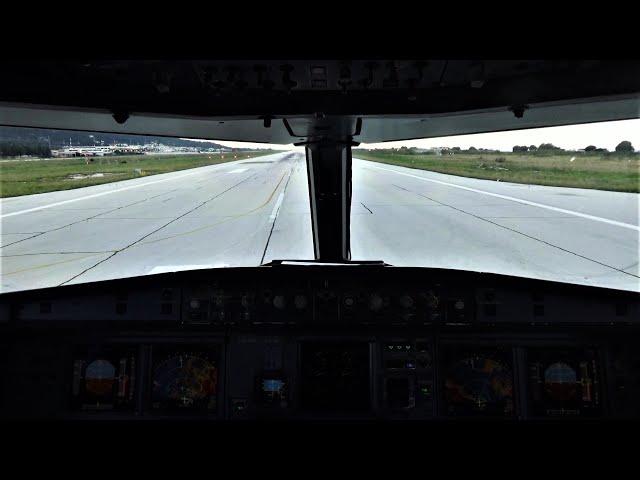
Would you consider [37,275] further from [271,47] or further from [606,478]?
[606,478]

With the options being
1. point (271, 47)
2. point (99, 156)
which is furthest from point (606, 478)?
point (99, 156)

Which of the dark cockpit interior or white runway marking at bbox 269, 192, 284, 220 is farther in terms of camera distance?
white runway marking at bbox 269, 192, 284, 220

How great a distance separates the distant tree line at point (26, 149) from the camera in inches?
108

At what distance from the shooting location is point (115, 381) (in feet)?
7.20

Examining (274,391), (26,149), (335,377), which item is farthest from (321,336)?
(26,149)

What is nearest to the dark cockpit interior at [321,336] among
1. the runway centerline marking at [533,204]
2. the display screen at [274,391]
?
the display screen at [274,391]

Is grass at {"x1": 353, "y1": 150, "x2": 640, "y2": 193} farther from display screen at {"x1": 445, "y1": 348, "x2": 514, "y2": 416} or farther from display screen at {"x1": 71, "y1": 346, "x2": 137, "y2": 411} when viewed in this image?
display screen at {"x1": 71, "y1": 346, "x2": 137, "y2": 411}

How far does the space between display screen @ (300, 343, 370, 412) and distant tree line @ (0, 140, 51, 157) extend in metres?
2.13

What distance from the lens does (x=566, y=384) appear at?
2.14m

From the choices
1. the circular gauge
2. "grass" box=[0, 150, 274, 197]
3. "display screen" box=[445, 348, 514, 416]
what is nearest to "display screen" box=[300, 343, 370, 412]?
"display screen" box=[445, 348, 514, 416]

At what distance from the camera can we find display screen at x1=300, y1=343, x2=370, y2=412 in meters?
2.19

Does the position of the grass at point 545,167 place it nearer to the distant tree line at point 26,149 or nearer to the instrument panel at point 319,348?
the instrument panel at point 319,348

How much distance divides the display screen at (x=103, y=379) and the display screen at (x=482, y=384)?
1.64 meters

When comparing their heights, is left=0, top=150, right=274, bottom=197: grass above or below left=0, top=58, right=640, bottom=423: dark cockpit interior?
above
